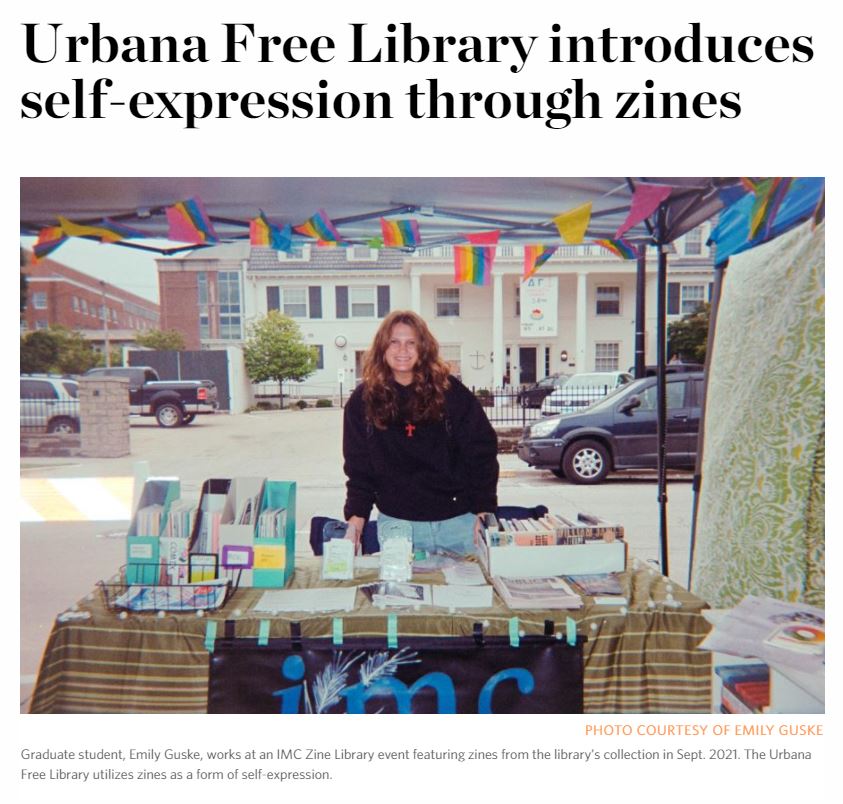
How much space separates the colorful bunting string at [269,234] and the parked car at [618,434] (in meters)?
2.81

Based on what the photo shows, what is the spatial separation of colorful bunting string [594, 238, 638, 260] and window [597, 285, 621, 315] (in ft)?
1.01

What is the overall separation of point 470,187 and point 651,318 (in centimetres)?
170

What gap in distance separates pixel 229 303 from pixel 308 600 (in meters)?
1.90

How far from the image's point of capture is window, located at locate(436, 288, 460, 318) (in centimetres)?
292

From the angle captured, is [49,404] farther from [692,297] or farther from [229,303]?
[692,297]

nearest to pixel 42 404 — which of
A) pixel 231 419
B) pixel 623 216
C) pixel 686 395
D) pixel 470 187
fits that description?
pixel 231 419

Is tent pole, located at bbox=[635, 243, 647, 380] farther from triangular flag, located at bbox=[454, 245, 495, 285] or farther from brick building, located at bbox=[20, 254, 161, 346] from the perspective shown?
brick building, located at bbox=[20, 254, 161, 346]

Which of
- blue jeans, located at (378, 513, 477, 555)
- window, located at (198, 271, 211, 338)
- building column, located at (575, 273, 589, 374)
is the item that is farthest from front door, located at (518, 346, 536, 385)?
window, located at (198, 271, 211, 338)

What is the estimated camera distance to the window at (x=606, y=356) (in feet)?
11.2

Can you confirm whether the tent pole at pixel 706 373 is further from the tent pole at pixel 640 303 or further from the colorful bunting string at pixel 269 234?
the colorful bunting string at pixel 269 234

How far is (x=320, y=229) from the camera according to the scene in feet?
8.53

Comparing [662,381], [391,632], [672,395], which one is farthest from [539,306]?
[672,395]
